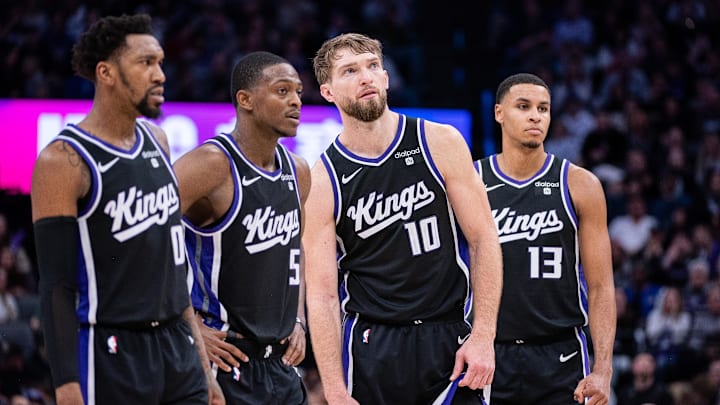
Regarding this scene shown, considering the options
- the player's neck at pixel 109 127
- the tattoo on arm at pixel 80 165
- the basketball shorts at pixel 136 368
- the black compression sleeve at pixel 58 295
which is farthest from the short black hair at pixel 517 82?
the black compression sleeve at pixel 58 295

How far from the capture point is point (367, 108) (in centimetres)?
572

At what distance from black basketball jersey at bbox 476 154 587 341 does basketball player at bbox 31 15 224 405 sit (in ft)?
8.06

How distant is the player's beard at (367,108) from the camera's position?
18.7 feet

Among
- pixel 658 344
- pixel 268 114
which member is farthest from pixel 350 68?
pixel 658 344

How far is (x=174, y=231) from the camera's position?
192 inches

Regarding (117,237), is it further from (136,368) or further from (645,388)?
(645,388)

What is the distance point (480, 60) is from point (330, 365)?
1075 centimetres

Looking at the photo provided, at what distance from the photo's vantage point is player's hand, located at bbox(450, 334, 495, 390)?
5.33 metres

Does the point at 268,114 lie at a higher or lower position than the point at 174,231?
higher

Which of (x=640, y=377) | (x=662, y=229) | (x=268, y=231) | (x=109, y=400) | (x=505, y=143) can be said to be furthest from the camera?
(x=662, y=229)

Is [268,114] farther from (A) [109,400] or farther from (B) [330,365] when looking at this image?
(A) [109,400]

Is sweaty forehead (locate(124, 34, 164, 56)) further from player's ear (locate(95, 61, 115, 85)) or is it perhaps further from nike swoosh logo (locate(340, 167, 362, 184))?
nike swoosh logo (locate(340, 167, 362, 184))

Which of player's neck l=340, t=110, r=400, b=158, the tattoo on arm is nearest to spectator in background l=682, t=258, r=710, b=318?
player's neck l=340, t=110, r=400, b=158

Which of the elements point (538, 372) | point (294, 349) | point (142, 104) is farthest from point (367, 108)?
point (538, 372)
